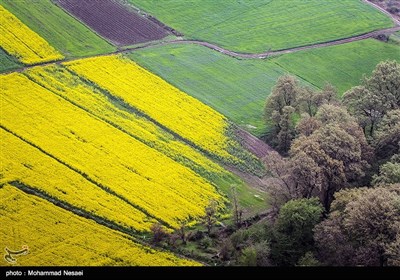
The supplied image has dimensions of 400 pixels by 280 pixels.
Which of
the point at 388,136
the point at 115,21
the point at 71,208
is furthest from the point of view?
the point at 115,21

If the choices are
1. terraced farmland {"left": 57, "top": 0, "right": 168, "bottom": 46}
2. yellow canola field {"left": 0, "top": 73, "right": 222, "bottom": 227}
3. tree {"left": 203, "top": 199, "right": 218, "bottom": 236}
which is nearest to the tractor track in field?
terraced farmland {"left": 57, "top": 0, "right": 168, "bottom": 46}

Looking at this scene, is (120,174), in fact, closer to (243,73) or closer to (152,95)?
(152,95)

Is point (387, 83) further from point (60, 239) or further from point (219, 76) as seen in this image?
point (60, 239)

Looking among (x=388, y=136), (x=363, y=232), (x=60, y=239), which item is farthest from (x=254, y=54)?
(x=60, y=239)

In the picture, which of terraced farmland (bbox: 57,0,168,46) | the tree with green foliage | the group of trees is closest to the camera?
the group of trees

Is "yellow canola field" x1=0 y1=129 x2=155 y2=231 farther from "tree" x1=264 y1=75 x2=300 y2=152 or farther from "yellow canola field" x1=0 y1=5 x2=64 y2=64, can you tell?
"tree" x1=264 y1=75 x2=300 y2=152

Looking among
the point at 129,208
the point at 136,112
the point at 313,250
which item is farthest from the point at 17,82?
the point at 313,250
